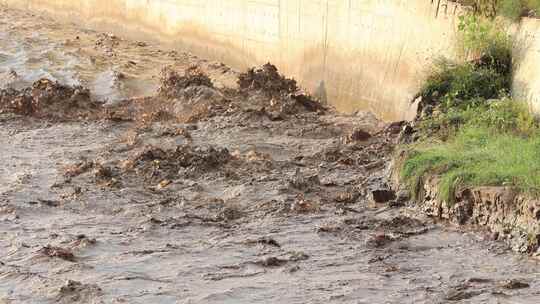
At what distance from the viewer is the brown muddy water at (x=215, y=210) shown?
755 cm

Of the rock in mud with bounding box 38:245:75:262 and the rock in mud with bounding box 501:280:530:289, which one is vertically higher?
the rock in mud with bounding box 501:280:530:289

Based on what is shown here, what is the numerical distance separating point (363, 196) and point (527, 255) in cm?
193

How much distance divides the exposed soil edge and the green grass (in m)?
0.07

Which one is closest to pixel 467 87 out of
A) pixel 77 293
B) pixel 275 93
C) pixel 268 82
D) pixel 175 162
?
pixel 175 162

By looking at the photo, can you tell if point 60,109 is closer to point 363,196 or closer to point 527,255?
point 363,196

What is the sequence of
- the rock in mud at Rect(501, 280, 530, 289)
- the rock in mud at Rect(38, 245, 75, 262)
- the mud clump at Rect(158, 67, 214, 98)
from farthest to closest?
the mud clump at Rect(158, 67, 214, 98), the rock in mud at Rect(38, 245, 75, 262), the rock in mud at Rect(501, 280, 530, 289)

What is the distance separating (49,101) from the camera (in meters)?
13.9

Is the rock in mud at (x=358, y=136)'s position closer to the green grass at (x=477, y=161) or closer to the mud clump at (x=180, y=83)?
the green grass at (x=477, y=161)

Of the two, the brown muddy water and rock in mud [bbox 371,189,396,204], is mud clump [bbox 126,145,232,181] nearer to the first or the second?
the brown muddy water

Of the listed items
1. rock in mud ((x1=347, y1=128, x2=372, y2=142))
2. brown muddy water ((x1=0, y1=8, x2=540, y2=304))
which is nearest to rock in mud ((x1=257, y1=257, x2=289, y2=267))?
brown muddy water ((x1=0, y1=8, x2=540, y2=304))

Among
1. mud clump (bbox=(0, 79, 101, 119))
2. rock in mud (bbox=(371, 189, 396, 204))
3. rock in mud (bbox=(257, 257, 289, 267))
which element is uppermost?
rock in mud (bbox=(371, 189, 396, 204))

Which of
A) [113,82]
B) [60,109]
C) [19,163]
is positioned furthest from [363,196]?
[113,82]

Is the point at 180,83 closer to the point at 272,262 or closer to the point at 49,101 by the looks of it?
the point at 49,101

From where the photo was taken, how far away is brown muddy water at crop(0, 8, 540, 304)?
7547 millimetres
